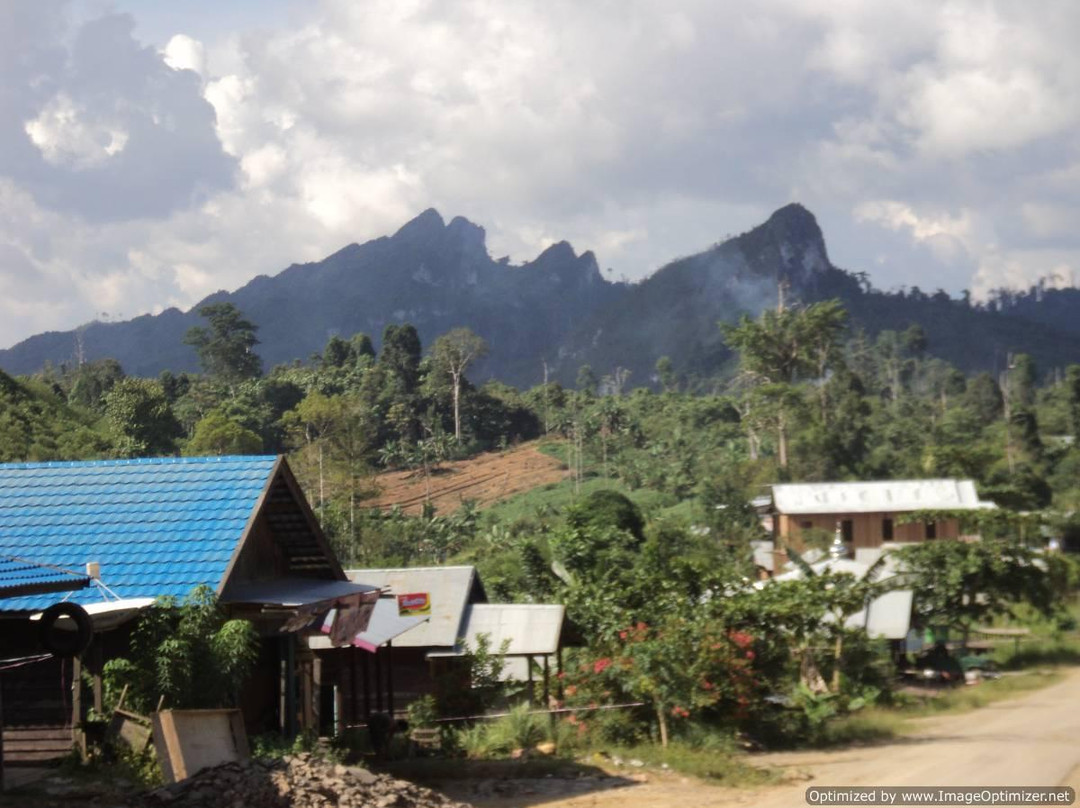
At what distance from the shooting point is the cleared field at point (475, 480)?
2485 inches

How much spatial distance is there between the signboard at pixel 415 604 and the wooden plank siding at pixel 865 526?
95.8 feet

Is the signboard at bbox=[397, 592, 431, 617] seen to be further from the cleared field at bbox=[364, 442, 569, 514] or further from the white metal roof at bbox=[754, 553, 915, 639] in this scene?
the cleared field at bbox=[364, 442, 569, 514]

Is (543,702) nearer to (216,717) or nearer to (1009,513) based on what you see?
(216,717)

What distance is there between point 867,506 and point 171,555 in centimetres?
3946

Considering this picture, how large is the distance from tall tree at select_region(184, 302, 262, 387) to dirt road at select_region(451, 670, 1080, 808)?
64154mm

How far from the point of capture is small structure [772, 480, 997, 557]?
161 feet

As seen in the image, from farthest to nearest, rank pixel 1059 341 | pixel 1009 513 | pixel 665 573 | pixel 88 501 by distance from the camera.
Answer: pixel 1059 341 < pixel 1009 513 < pixel 665 573 < pixel 88 501

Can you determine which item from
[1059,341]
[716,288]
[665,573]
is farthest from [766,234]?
[665,573]

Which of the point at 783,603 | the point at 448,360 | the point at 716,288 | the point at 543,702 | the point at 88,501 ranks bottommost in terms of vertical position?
the point at 543,702

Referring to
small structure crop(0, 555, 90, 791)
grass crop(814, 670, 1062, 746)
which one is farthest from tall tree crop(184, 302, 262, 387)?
small structure crop(0, 555, 90, 791)

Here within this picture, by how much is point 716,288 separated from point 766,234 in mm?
8710

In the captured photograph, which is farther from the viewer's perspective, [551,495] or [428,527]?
[551,495]

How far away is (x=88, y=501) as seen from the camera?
16.1 metres

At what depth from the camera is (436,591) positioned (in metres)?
22.0
